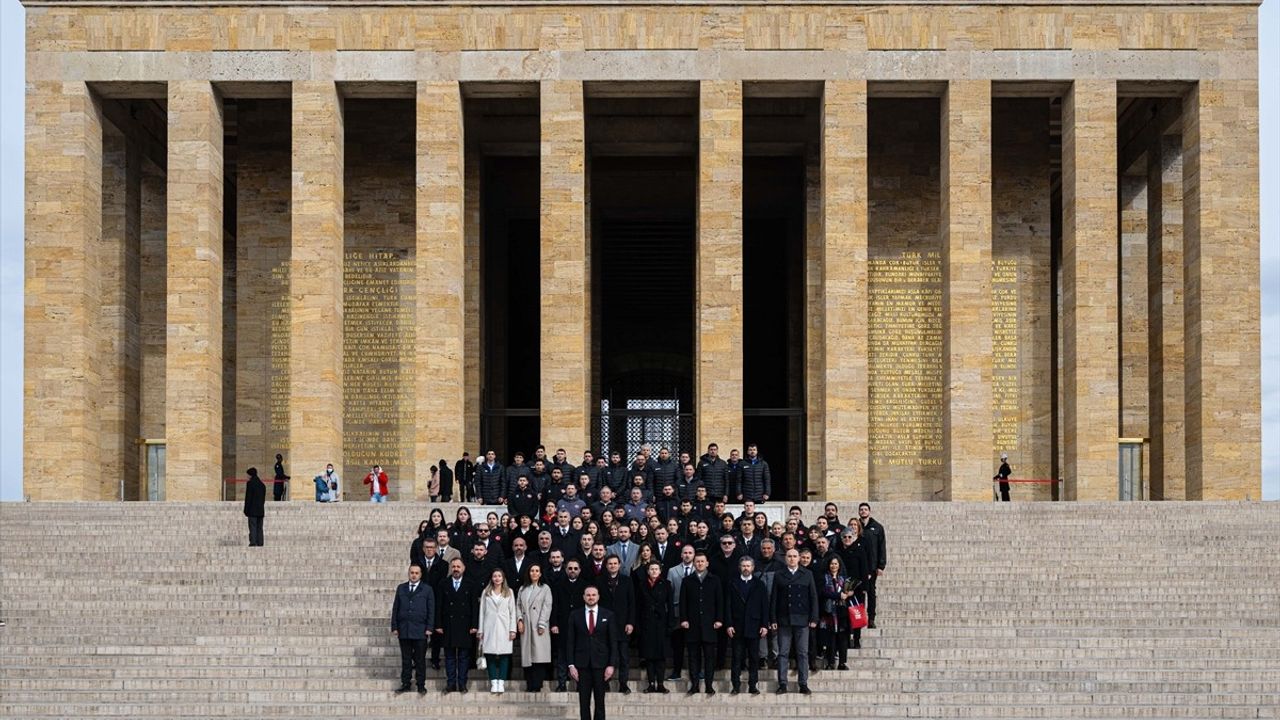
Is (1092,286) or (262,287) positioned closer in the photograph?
(1092,286)

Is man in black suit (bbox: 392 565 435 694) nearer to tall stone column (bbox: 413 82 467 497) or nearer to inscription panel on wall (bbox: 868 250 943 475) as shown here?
tall stone column (bbox: 413 82 467 497)

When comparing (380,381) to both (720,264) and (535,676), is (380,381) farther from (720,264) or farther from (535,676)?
(535,676)

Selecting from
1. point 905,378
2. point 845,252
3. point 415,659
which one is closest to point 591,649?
point 415,659

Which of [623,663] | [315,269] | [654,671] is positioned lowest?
[654,671]

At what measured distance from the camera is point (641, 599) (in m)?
19.0

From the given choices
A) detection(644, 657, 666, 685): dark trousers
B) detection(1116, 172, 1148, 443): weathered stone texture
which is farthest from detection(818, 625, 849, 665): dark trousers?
detection(1116, 172, 1148, 443): weathered stone texture

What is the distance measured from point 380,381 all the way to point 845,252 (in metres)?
8.81

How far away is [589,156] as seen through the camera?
3878cm

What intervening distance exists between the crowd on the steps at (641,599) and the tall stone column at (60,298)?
1544 cm

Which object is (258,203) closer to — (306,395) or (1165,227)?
(306,395)

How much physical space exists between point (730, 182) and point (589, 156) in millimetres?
5130

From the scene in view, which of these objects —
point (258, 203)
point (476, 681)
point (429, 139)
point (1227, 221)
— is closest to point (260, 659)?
point (476, 681)

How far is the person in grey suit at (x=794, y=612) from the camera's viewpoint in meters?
18.9

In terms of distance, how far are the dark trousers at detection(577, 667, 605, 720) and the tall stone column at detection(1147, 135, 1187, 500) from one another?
20.5 meters
